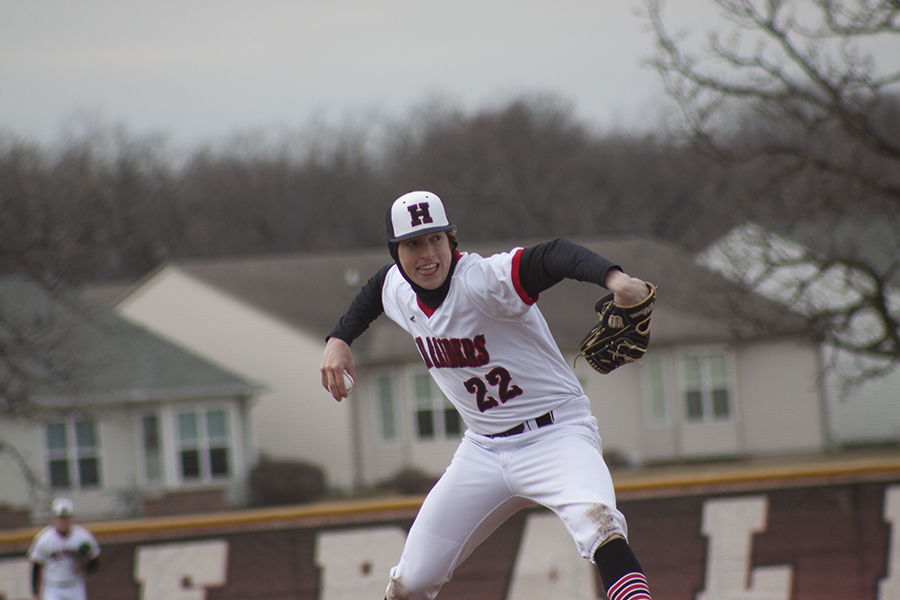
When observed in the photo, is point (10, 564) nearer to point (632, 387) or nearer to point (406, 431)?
point (406, 431)

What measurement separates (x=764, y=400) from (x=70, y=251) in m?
23.2

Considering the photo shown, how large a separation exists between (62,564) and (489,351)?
7.70 m

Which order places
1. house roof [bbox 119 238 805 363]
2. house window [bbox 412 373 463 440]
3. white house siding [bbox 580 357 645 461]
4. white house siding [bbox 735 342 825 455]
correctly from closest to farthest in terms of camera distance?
house window [bbox 412 373 463 440]
house roof [bbox 119 238 805 363]
white house siding [bbox 580 357 645 461]
white house siding [bbox 735 342 825 455]

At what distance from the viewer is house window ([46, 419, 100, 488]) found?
27516 millimetres

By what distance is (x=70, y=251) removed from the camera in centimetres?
1719

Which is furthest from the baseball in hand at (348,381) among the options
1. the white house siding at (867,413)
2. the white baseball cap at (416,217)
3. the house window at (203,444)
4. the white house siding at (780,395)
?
the white house siding at (867,413)

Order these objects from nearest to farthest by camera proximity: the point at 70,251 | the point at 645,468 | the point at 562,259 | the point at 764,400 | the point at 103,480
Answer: the point at 562,259 → the point at 70,251 → the point at 103,480 → the point at 645,468 → the point at 764,400

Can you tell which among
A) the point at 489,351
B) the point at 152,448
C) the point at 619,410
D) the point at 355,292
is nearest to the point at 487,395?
the point at 489,351

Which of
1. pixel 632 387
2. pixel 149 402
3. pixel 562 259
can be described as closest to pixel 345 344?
pixel 562 259

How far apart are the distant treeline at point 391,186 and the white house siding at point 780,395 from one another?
2171cm

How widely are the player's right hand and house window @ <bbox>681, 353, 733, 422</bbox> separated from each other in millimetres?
27942

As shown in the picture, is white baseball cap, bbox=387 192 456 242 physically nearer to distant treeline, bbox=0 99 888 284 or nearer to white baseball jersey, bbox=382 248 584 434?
white baseball jersey, bbox=382 248 584 434

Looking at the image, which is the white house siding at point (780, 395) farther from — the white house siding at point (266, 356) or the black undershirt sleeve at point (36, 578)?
the black undershirt sleeve at point (36, 578)

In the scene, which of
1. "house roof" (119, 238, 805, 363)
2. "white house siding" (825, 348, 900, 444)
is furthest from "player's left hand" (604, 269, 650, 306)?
"white house siding" (825, 348, 900, 444)
